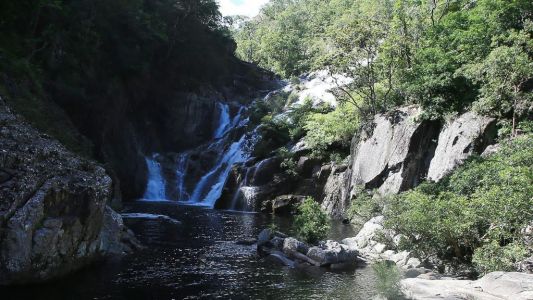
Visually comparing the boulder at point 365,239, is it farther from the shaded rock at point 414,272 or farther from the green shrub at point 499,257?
the green shrub at point 499,257

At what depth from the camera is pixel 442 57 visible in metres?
27.5

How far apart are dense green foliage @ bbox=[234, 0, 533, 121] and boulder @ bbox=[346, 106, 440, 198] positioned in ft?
4.18

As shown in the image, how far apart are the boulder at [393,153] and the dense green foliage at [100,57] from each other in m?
18.5

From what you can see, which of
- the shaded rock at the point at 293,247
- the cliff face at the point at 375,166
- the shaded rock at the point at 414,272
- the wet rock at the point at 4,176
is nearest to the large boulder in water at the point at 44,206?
the wet rock at the point at 4,176

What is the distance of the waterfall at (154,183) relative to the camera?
135 feet

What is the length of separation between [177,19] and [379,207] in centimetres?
3549

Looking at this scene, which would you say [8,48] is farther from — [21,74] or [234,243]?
[234,243]

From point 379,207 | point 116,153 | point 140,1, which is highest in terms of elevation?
point 140,1

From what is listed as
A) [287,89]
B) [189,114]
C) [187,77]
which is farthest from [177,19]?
[287,89]

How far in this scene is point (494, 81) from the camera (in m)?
22.8

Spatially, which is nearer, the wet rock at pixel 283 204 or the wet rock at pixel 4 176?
the wet rock at pixel 4 176

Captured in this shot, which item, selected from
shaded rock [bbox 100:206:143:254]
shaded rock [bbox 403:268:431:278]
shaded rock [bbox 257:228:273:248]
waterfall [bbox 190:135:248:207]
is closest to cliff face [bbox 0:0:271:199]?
shaded rock [bbox 100:206:143:254]

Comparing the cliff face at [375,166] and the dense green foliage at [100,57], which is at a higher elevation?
the dense green foliage at [100,57]

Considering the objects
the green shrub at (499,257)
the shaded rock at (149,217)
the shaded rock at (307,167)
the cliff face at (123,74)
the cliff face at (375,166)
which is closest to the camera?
the green shrub at (499,257)
